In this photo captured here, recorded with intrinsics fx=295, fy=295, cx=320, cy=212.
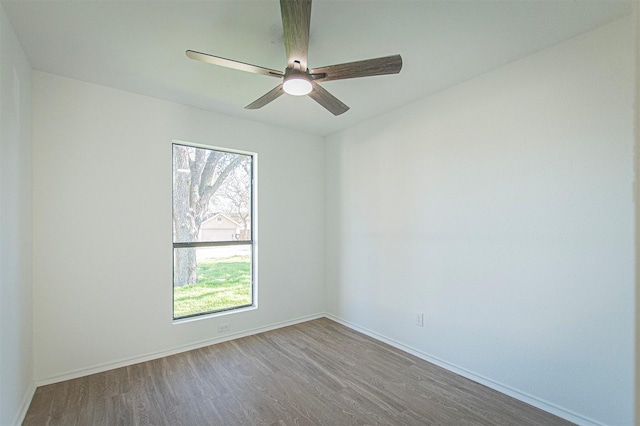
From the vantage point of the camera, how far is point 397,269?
323cm

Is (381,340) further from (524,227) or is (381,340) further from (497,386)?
(524,227)

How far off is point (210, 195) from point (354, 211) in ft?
5.81

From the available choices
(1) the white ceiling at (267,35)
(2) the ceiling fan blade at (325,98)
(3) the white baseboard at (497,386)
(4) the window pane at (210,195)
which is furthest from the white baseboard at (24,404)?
(3) the white baseboard at (497,386)

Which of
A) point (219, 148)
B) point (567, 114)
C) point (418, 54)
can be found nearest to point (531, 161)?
point (567, 114)

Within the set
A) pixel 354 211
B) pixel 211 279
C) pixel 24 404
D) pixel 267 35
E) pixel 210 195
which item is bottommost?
pixel 24 404

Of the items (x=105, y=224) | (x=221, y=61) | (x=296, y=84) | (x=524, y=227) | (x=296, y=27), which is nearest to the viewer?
(x=296, y=27)

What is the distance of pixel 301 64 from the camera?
5.93 ft

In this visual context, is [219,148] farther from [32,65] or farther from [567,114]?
[567,114]

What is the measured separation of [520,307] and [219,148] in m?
3.29

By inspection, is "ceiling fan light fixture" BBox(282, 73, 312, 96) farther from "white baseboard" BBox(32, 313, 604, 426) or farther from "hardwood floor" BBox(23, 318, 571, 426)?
"white baseboard" BBox(32, 313, 604, 426)

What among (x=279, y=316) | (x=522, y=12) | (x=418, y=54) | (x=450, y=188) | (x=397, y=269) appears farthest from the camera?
(x=279, y=316)

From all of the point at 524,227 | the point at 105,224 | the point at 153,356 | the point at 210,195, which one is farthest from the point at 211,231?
the point at 524,227

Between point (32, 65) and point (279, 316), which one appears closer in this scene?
point (32, 65)

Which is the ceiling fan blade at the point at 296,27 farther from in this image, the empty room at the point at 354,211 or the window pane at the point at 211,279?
the window pane at the point at 211,279
